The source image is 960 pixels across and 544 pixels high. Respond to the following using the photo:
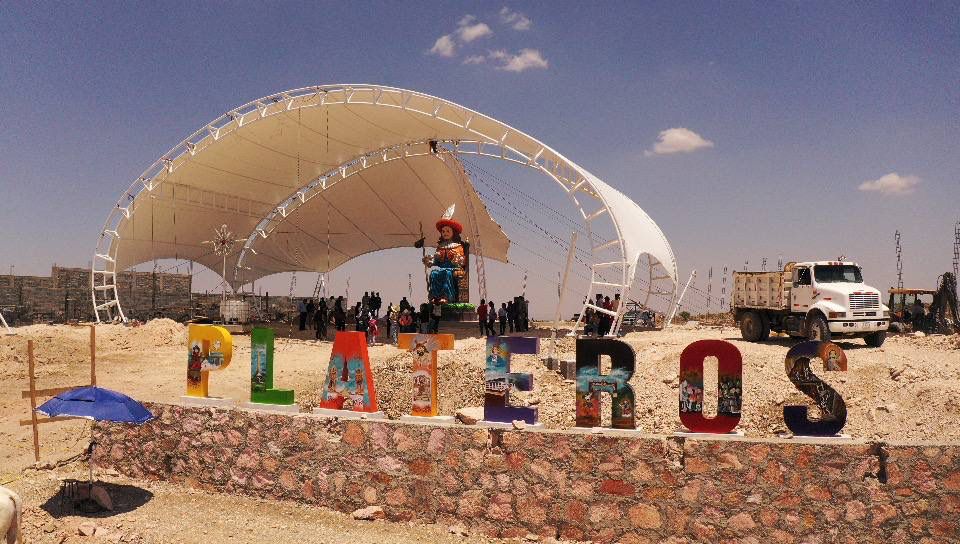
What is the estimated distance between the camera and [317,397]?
55.5 ft

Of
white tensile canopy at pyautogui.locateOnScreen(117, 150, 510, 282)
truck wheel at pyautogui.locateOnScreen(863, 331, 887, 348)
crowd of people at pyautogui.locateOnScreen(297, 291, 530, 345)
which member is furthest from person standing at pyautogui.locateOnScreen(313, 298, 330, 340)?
truck wheel at pyautogui.locateOnScreen(863, 331, 887, 348)

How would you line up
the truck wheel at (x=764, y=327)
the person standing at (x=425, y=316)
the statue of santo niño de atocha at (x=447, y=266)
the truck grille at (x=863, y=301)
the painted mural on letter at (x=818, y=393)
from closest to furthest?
the painted mural on letter at (x=818, y=393) → the truck grille at (x=863, y=301) → the truck wheel at (x=764, y=327) → the person standing at (x=425, y=316) → the statue of santo niño de atocha at (x=447, y=266)

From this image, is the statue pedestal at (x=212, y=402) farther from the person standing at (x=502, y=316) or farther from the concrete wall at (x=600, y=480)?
the person standing at (x=502, y=316)

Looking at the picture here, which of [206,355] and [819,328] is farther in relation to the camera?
[819,328]

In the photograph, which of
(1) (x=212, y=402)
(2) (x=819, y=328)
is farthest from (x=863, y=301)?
(1) (x=212, y=402)

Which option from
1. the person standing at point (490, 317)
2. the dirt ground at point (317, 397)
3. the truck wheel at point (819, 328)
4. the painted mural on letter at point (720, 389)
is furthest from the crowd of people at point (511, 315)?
the painted mural on letter at point (720, 389)

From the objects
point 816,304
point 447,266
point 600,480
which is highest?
point 447,266

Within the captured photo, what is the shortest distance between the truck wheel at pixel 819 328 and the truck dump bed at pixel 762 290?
4.05 ft

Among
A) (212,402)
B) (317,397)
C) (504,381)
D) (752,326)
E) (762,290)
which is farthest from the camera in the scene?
(752,326)

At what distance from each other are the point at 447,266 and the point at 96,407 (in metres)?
23.4

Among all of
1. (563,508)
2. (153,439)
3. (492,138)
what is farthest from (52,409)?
(492,138)

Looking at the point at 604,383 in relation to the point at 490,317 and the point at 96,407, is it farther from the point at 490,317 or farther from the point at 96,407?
the point at 490,317

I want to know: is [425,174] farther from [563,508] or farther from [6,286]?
[563,508]

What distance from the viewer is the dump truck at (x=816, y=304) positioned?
18281 millimetres
